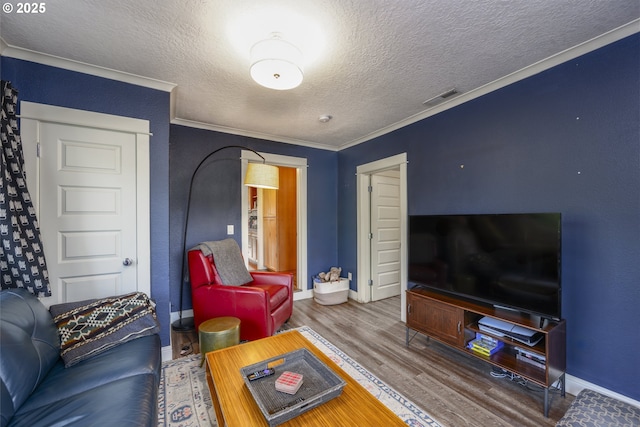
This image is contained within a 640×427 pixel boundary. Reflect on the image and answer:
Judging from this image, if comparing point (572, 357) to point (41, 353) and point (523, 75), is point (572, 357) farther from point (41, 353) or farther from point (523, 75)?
point (41, 353)

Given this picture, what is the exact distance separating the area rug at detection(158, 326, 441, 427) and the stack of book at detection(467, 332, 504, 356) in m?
0.77

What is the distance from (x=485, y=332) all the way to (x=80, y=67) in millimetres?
3946

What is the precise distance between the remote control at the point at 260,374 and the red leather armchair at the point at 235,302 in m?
1.14

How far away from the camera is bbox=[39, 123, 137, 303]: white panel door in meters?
2.05

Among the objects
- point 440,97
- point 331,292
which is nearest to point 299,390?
point 331,292

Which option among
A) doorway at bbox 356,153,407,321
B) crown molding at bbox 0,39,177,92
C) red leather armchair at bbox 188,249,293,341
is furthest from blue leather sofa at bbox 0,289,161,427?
doorway at bbox 356,153,407,321

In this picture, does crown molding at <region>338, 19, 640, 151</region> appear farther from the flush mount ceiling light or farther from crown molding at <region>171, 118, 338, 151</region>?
the flush mount ceiling light

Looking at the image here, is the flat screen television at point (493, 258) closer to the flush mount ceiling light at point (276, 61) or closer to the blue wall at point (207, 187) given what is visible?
the flush mount ceiling light at point (276, 61)

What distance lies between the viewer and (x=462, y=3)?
1.52 meters

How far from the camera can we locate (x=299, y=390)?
1.35 metres

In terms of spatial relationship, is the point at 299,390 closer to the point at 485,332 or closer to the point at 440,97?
the point at 485,332

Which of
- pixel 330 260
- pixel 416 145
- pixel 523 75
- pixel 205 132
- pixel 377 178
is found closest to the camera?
pixel 523 75

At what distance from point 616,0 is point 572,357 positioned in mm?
2365

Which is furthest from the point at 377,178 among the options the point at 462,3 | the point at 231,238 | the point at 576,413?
the point at 576,413
